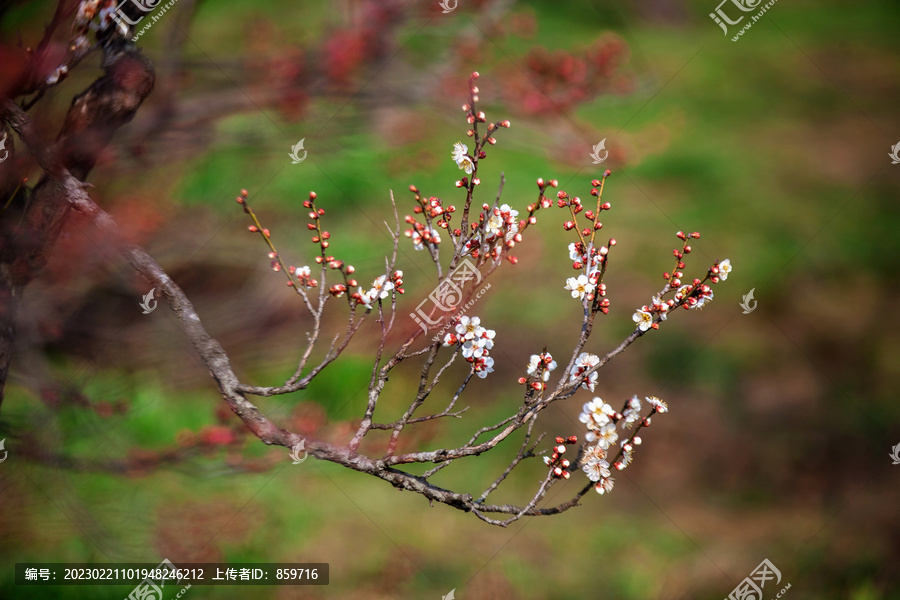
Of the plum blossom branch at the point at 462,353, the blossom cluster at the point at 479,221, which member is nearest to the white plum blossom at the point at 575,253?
the plum blossom branch at the point at 462,353

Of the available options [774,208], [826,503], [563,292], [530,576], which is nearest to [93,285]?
[530,576]

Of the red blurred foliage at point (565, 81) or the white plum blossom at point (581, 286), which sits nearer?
the white plum blossom at point (581, 286)

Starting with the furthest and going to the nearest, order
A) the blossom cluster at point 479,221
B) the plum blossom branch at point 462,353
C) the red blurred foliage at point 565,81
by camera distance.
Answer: the red blurred foliage at point 565,81, the blossom cluster at point 479,221, the plum blossom branch at point 462,353

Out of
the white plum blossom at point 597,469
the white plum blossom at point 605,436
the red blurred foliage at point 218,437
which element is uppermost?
the red blurred foliage at point 218,437

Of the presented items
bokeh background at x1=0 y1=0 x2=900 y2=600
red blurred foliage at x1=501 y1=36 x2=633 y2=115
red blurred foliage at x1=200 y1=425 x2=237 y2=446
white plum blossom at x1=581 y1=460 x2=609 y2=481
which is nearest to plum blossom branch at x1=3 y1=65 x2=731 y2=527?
white plum blossom at x1=581 y1=460 x2=609 y2=481

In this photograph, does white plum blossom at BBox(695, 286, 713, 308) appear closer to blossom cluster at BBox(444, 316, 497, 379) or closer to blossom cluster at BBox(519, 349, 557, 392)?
blossom cluster at BBox(519, 349, 557, 392)

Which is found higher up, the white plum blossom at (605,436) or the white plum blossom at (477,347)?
the white plum blossom at (477,347)

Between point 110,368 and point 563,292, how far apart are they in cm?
439

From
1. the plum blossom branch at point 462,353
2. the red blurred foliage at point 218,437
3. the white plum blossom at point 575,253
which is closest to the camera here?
the plum blossom branch at point 462,353

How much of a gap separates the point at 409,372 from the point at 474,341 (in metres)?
3.88

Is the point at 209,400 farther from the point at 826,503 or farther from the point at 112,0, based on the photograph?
the point at 826,503

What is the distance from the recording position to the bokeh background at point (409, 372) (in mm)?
2828

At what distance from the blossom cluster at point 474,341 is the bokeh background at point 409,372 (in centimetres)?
109

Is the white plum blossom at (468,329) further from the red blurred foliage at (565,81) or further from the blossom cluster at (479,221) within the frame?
the red blurred foliage at (565,81)
